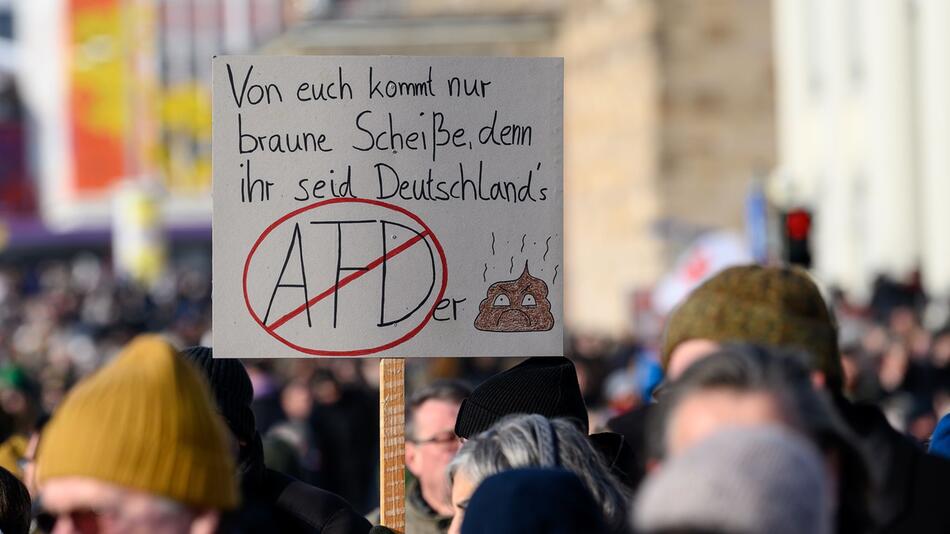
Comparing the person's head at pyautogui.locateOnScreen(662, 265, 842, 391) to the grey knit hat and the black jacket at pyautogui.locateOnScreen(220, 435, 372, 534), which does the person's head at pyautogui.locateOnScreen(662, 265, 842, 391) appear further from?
the black jacket at pyautogui.locateOnScreen(220, 435, 372, 534)

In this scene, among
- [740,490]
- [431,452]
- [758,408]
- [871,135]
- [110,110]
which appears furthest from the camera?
[110,110]

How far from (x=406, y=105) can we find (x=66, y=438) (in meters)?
2.32

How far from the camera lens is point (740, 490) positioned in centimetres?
237

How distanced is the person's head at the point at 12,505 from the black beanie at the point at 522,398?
1.02m

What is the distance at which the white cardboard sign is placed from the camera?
4.95 m

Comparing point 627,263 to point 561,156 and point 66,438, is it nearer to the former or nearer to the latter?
point 561,156

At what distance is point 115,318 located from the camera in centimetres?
3506

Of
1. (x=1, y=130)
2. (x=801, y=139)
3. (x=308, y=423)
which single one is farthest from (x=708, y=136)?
(x=1, y=130)

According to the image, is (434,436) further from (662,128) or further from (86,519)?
(662,128)

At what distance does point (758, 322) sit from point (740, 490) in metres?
1.12

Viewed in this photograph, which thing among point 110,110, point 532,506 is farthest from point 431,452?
point 110,110

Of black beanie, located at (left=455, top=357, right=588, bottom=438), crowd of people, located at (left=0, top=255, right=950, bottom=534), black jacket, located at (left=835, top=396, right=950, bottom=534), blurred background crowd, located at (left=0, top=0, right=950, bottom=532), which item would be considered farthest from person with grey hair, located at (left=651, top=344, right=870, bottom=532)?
black beanie, located at (left=455, top=357, right=588, bottom=438)

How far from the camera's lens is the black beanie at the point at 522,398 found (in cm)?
482

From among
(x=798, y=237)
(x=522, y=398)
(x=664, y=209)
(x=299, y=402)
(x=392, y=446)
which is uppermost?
(x=664, y=209)
